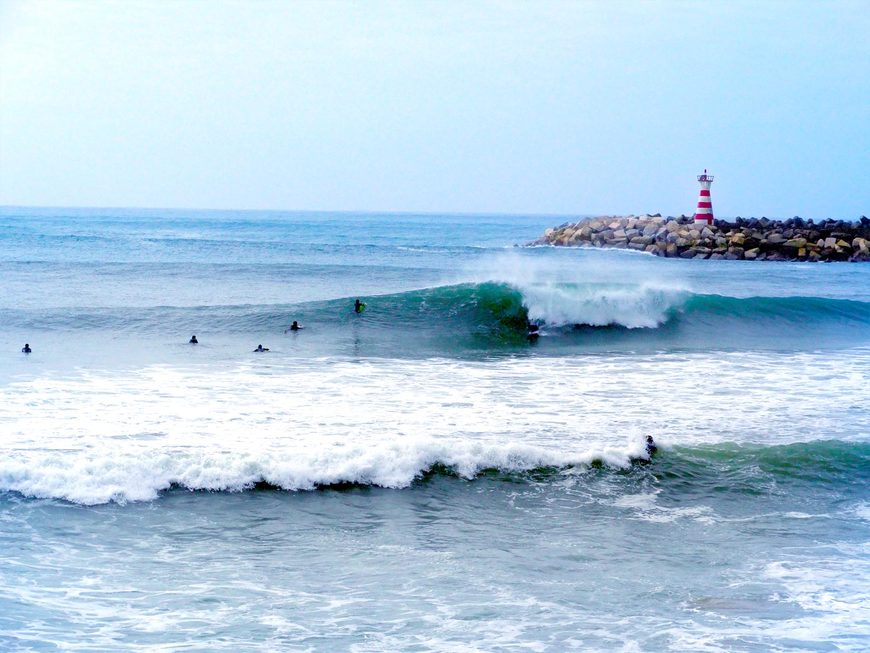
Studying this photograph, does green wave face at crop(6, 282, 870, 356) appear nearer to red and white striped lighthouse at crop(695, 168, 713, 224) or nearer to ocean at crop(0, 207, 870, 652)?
ocean at crop(0, 207, 870, 652)

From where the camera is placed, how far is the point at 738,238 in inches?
1631

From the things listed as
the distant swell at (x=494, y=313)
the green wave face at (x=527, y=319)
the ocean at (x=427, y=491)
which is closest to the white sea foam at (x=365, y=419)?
the ocean at (x=427, y=491)

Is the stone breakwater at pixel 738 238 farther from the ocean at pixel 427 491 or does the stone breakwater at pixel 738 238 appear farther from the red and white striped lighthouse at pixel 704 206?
the ocean at pixel 427 491

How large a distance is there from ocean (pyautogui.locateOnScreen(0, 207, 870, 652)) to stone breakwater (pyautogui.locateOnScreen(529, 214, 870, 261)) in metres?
22.5

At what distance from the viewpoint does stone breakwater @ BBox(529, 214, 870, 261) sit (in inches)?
1604

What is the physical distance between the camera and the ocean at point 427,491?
6.03 meters

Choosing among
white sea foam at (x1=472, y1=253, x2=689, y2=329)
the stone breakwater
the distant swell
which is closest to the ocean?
the distant swell

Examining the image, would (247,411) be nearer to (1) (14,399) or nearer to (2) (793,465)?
(1) (14,399)

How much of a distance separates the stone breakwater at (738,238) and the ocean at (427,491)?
73.8 ft

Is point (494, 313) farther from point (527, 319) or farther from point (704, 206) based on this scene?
point (704, 206)

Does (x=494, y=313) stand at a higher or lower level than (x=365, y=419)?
higher

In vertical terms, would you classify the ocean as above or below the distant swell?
below

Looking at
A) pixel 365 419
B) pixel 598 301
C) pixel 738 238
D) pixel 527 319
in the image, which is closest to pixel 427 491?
pixel 365 419

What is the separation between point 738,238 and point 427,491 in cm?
3601
